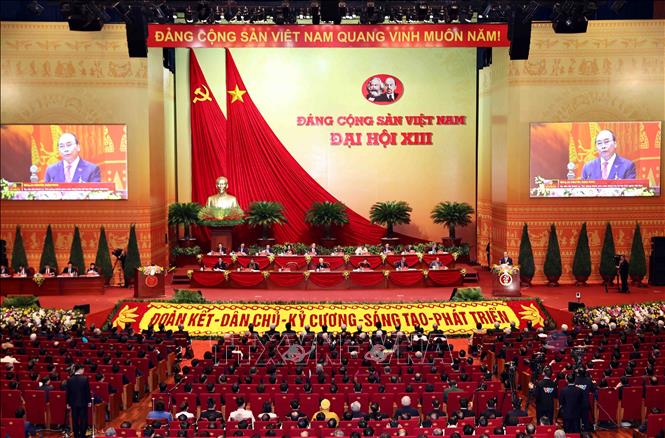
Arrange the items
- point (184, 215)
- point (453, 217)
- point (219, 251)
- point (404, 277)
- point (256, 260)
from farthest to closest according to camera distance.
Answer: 1. point (453, 217)
2. point (184, 215)
3. point (219, 251)
4. point (256, 260)
5. point (404, 277)

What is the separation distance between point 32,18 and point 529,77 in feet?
58.8

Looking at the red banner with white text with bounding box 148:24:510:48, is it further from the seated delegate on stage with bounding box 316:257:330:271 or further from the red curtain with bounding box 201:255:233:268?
the red curtain with bounding box 201:255:233:268

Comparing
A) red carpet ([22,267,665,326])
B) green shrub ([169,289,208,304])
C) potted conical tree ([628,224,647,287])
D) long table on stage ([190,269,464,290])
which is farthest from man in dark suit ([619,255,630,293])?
green shrub ([169,289,208,304])

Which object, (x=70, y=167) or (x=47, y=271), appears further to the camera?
(x=70, y=167)

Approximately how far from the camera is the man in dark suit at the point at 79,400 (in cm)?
1559

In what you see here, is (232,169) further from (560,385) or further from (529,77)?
(560,385)

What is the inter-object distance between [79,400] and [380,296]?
46.9 feet

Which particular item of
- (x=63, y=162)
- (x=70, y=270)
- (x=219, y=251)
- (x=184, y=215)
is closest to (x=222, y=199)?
(x=184, y=215)

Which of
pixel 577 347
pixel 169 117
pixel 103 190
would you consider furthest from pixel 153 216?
pixel 577 347

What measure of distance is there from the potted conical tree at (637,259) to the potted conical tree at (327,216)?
36.5 ft

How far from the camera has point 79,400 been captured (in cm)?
1563

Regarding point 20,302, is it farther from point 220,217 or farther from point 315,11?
point 315,11

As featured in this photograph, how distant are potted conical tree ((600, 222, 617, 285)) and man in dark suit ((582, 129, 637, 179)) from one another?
1.89 meters

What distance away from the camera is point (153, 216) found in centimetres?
3200
